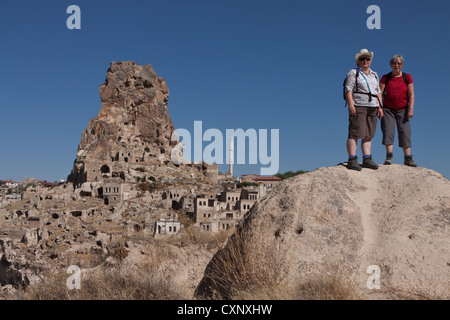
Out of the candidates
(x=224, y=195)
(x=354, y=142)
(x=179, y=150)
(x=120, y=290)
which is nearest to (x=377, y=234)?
(x=354, y=142)

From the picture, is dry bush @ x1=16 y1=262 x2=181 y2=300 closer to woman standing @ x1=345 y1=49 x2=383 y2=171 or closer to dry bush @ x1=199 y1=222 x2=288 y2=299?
dry bush @ x1=199 y1=222 x2=288 y2=299

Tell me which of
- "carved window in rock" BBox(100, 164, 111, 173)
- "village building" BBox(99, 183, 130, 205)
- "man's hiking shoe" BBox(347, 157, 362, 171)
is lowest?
"village building" BBox(99, 183, 130, 205)

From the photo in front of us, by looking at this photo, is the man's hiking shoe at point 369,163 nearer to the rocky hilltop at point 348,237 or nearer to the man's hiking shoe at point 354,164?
the man's hiking shoe at point 354,164

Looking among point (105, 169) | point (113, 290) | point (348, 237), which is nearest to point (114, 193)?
point (105, 169)

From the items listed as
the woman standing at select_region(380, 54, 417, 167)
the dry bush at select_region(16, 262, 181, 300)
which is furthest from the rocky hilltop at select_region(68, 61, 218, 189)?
the woman standing at select_region(380, 54, 417, 167)

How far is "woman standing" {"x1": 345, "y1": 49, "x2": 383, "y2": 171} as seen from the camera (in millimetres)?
6148

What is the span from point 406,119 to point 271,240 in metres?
3.63

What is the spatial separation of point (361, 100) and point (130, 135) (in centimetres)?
9297

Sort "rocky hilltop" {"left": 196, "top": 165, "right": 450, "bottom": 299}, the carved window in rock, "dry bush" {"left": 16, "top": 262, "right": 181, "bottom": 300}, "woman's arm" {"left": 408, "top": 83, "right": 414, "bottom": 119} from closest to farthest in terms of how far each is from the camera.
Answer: "rocky hilltop" {"left": 196, "top": 165, "right": 450, "bottom": 299} → "dry bush" {"left": 16, "top": 262, "right": 181, "bottom": 300} → "woman's arm" {"left": 408, "top": 83, "right": 414, "bottom": 119} → the carved window in rock

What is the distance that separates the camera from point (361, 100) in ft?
20.3

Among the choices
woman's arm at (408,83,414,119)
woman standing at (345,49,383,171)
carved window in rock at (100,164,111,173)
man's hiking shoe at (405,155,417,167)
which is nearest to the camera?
woman standing at (345,49,383,171)

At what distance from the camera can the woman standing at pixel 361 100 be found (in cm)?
615
